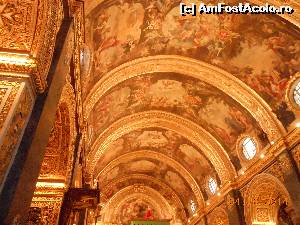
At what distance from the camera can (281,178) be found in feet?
41.0

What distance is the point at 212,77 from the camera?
46.0ft

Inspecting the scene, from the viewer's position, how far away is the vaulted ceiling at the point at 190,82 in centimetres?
1094

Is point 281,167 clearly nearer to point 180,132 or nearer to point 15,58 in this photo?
point 180,132

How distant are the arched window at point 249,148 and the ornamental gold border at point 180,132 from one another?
4.62 ft

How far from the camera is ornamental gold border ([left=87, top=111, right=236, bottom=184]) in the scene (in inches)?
631

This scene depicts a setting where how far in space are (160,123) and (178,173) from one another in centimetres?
636

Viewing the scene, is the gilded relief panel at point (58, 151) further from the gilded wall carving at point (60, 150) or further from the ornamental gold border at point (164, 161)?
the ornamental gold border at point (164, 161)

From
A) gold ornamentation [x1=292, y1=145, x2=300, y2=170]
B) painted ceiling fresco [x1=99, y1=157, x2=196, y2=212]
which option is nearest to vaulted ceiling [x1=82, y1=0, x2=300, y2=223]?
gold ornamentation [x1=292, y1=145, x2=300, y2=170]

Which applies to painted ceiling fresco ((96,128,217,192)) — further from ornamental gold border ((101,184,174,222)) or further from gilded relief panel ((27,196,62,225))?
gilded relief panel ((27,196,62,225))

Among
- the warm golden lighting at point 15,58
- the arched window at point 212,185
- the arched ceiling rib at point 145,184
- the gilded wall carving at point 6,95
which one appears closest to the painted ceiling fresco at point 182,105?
the arched window at point 212,185

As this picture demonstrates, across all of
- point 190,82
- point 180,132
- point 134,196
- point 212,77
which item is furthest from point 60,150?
point 134,196

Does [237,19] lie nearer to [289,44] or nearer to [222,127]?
[289,44]

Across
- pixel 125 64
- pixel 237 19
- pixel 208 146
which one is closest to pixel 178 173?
pixel 208 146

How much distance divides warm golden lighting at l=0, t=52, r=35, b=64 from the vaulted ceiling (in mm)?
4323
